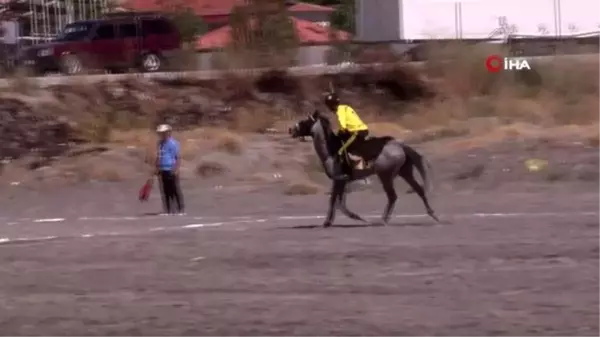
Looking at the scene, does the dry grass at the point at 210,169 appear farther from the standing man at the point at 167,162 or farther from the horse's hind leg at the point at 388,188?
the horse's hind leg at the point at 388,188

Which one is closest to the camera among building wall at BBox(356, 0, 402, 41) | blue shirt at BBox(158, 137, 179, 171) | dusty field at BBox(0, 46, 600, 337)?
dusty field at BBox(0, 46, 600, 337)

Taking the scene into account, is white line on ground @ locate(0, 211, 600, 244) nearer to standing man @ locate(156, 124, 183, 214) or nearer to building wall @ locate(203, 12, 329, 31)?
standing man @ locate(156, 124, 183, 214)

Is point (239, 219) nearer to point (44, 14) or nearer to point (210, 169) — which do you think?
point (210, 169)

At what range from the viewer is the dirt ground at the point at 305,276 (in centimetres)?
1098

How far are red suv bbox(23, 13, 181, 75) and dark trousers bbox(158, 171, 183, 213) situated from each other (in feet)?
62.4

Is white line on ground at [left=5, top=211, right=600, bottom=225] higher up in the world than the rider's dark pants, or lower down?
lower down

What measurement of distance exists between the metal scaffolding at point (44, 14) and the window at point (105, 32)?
13.3 ft

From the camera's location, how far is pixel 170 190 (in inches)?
859

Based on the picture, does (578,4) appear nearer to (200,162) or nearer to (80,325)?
(200,162)

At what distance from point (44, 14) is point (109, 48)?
14631 millimetres

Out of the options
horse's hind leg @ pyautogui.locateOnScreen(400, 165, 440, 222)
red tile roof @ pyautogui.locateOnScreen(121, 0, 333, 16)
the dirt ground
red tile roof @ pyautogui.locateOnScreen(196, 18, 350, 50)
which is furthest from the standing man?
red tile roof @ pyautogui.locateOnScreen(121, 0, 333, 16)

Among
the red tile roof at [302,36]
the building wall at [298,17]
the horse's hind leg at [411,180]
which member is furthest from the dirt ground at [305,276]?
the building wall at [298,17]

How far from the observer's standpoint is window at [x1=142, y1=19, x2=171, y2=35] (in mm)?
41094

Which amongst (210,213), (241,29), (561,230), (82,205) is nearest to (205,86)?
(241,29)
